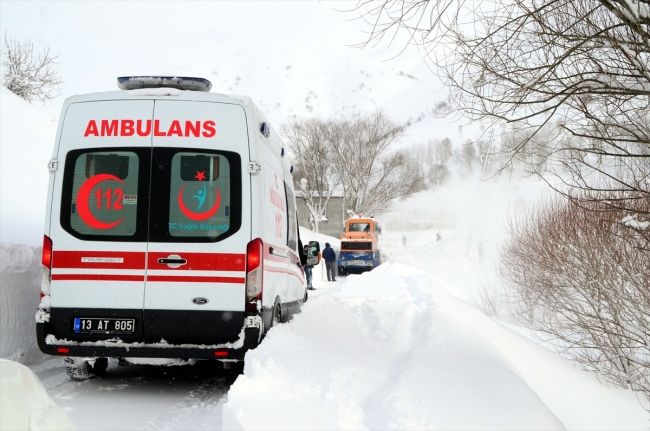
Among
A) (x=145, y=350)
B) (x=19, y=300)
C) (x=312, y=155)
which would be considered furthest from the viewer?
(x=312, y=155)

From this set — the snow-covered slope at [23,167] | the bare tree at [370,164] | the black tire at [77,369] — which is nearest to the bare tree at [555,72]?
the black tire at [77,369]

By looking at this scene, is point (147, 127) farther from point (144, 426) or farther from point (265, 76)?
point (265, 76)

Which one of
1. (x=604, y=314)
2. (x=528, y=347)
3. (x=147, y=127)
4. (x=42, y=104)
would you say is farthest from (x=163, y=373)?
(x=42, y=104)

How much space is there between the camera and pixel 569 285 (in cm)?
1564

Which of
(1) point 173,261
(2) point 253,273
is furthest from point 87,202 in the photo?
(2) point 253,273

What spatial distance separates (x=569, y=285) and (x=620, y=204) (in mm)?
10133

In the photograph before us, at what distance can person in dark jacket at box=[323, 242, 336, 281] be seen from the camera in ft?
86.1

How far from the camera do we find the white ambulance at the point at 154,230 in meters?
5.47

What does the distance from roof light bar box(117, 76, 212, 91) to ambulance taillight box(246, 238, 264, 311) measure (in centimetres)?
195

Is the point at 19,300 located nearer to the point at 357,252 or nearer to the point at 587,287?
the point at 587,287

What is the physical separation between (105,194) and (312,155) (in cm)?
3958

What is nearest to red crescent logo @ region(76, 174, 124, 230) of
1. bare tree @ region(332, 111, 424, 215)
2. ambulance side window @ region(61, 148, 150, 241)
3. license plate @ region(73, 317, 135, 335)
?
ambulance side window @ region(61, 148, 150, 241)

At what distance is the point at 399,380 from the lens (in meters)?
5.63

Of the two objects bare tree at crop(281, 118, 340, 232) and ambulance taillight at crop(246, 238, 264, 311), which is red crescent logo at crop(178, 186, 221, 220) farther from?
bare tree at crop(281, 118, 340, 232)
